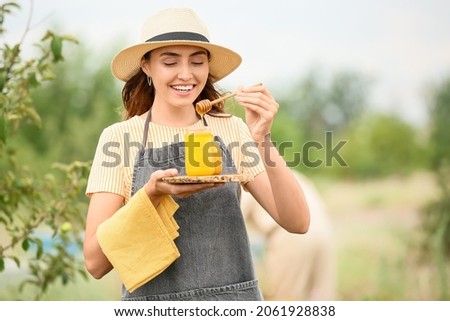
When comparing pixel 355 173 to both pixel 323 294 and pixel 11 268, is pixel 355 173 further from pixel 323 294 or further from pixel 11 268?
pixel 11 268

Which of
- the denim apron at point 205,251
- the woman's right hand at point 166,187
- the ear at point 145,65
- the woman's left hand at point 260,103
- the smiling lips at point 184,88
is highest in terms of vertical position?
the ear at point 145,65

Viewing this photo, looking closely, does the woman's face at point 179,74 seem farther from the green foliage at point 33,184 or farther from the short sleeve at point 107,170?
the green foliage at point 33,184

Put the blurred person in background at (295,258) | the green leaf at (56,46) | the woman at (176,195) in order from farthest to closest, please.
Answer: the blurred person in background at (295,258) → the green leaf at (56,46) → the woman at (176,195)

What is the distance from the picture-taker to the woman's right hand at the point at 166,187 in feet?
6.54

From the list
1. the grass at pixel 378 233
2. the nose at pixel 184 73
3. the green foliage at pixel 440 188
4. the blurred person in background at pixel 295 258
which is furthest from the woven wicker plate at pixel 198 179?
the grass at pixel 378 233

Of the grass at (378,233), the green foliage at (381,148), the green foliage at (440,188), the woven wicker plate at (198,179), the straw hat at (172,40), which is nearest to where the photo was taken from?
the woven wicker plate at (198,179)

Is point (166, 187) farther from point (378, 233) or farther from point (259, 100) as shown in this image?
point (378, 233)

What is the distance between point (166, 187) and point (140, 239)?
0.20 metres

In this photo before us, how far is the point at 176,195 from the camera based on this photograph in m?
2.09

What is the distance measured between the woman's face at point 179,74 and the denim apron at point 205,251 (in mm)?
157

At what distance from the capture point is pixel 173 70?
219 centimetres

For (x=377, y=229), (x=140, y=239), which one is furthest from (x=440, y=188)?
(x=140, y=239)
